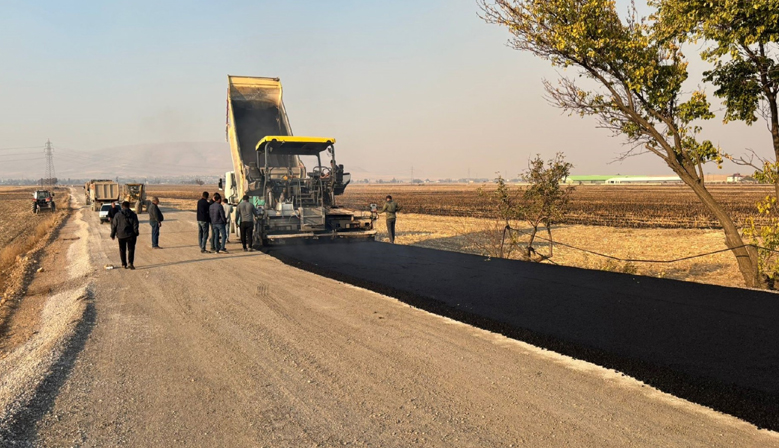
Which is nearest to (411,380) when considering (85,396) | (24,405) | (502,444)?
(502,444)

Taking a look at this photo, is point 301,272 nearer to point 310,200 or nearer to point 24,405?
point 310,200

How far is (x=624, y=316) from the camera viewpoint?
705 centimetres

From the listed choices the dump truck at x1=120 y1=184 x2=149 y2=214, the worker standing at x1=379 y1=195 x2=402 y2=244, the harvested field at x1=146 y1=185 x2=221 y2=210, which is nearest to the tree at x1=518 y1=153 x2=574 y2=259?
the worker standing at x1=379 y1=195 x2=402 y2=244

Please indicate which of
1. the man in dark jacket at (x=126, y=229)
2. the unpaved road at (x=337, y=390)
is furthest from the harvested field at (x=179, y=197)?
the unpaved road at (x=337, y=390)

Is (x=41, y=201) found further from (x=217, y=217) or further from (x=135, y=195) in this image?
(x=217, y=217)

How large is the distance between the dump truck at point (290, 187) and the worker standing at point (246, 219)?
11.5 inches

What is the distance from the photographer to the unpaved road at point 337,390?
12.7 ft

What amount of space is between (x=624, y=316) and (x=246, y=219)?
32.5 feet

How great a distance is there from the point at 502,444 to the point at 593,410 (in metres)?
0.96

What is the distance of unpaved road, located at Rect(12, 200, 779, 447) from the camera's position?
3.86 m

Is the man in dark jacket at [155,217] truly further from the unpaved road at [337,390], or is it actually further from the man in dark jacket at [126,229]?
the unpaved road at [337,390]

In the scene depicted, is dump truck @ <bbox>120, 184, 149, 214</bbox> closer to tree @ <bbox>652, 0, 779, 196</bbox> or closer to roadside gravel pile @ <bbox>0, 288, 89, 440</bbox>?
roadside gravel pile @ <bbox>0, 288, 89, 440</bbox>

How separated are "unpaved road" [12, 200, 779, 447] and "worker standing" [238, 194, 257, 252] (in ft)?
21.0

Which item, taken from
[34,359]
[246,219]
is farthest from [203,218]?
[34,359]
